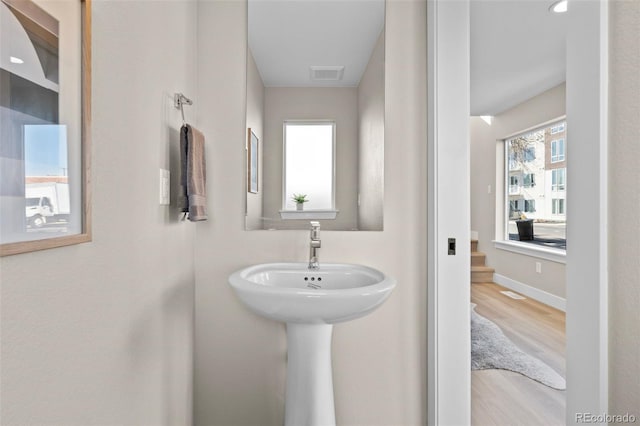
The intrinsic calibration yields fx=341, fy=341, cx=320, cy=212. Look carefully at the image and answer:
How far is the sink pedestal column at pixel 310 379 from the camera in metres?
1.32

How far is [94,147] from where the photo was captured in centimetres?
89

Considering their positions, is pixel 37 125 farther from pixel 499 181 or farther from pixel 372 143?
pixel 499 181

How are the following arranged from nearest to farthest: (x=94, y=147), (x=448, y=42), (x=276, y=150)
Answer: (x=94, y=147) → (x=448, y=42) → (x=276, y=150)

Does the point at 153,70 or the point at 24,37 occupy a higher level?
the point at 153,70

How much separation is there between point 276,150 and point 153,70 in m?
0.67

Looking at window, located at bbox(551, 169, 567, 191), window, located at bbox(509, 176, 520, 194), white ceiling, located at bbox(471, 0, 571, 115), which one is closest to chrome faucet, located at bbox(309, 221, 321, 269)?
white ceiling, located at bbox(471, 0, 571, 115)

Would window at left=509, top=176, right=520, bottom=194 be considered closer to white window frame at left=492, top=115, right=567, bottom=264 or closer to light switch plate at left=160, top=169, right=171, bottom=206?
white window frame at left=492, top=115, right=567, bottom=264

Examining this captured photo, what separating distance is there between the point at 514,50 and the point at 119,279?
12.2 ft

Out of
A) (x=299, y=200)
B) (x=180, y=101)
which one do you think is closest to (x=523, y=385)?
(x=299, y=200)

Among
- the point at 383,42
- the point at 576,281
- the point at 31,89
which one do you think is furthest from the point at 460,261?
the point at 31,89

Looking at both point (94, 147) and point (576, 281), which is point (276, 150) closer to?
point (94, 147)

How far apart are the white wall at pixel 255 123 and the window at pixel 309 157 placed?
121 millimetres

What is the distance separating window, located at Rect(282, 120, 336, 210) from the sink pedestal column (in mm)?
677

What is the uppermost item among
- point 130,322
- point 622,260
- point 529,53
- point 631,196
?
point 529,53
